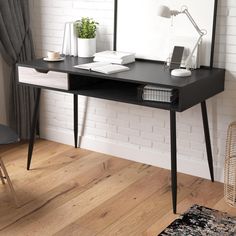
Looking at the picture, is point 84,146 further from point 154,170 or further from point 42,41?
point 42,41

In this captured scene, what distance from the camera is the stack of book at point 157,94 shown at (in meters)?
2.46

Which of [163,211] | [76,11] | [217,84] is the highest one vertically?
[76,11]

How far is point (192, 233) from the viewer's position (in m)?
2.38

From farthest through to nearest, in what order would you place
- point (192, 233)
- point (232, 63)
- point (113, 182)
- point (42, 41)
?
Answer: point (42, 41), point (113, 182), point (232, 63), point (192, 233)

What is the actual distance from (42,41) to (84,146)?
905mm

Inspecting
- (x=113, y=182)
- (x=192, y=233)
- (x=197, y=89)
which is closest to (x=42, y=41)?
(x=113, y=182)

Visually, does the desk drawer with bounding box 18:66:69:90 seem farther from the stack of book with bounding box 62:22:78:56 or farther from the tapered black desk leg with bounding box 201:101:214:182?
the tapered black desk leg with bounding box 201:101:214:182

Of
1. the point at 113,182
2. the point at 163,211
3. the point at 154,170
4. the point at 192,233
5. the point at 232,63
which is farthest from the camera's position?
the point at 154,170

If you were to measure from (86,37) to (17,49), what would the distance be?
2.09ft

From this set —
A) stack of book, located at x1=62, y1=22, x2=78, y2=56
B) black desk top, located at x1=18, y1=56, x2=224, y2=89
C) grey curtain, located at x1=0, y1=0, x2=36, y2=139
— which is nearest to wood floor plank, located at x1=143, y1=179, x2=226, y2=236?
black desk top, located at x1=18, y1=56, x2=224, y2=89

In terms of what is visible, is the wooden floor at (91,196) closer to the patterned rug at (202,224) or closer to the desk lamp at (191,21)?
the patterned rug at (202,224)

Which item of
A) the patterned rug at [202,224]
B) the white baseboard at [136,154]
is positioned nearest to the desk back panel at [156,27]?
the white baseboard at [136,154]

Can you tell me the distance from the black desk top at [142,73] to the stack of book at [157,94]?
4 centimetres

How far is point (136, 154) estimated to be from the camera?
131 inches
